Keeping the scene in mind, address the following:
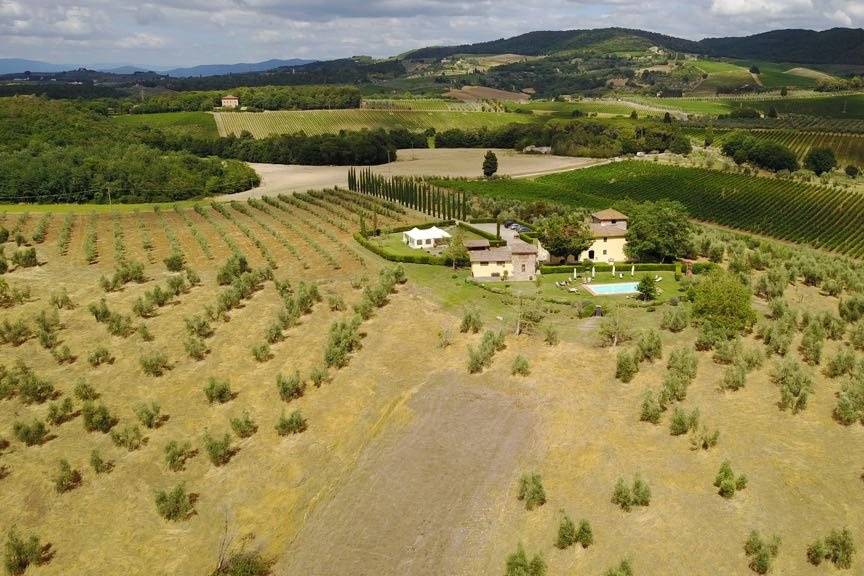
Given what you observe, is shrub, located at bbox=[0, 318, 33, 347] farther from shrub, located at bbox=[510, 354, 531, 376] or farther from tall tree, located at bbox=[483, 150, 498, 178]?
tall tree, located at bbox=[483, 150, 498, 178]

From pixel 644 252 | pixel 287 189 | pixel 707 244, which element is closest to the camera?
pixel 644 252

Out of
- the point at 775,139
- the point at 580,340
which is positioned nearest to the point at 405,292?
the point at 580,340

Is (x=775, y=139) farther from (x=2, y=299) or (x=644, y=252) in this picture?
(x=2, y=299)

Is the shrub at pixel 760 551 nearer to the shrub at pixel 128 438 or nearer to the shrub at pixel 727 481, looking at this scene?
the shrub at pixel 727 481

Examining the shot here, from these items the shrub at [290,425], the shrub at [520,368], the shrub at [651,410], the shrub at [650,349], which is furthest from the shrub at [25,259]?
the shrub at [651,410]

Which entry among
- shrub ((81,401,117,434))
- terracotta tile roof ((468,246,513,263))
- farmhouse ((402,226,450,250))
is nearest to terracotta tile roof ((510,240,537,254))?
terracotta tile roof ((468,246,513,263))

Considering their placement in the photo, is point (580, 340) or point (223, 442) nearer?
point (223, 442)

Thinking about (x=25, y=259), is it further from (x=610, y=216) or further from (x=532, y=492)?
(x=610, y=216)
